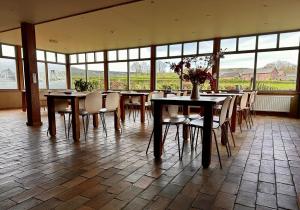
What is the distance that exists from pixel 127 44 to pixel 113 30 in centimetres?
206

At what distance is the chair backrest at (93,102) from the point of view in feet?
11.9

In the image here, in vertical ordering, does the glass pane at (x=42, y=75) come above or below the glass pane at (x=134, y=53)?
below

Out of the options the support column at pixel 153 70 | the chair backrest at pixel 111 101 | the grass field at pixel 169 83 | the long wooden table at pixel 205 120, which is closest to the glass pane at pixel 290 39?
the grass field at pixel 169 83

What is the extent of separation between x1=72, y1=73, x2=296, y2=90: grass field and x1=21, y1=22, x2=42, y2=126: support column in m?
4.69

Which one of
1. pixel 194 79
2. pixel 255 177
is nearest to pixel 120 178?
pixel 255 177

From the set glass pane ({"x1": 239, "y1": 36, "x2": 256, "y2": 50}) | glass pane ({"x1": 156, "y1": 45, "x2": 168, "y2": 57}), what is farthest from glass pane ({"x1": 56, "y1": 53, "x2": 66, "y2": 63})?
glass pane ({"x1": 239, "y1": 36, "x2": 256, "y2": 50})

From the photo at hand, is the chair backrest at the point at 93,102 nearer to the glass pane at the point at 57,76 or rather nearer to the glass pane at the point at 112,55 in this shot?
the glass pane at the point at 112,55

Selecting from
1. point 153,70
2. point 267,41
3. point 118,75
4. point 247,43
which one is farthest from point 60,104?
point 267,41

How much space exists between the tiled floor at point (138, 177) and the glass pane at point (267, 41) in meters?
4.34

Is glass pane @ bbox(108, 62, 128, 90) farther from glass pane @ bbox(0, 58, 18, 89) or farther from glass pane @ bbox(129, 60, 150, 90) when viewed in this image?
glass pane @ bbox(0, 58, 18, 89)

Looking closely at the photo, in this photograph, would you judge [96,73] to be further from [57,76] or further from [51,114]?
[51,114]

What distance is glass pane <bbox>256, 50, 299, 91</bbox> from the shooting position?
21.2 ft

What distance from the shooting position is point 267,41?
6.64m

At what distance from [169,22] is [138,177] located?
455 centimetres
